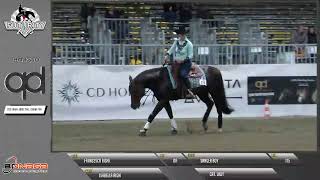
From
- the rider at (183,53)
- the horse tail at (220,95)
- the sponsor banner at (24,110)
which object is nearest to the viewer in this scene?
the sponsor banner at (24,110)

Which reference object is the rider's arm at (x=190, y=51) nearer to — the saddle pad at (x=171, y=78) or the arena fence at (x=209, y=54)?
the arena fence at (x=209, y=54)

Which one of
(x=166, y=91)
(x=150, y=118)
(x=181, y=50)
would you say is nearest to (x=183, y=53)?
(x=181, y=50)

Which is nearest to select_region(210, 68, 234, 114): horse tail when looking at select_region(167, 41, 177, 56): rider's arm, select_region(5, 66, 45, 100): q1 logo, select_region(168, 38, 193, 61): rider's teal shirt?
select_region(168, 38, 193, 61): rider's teal shirt

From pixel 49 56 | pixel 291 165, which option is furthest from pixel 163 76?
pixel 291 165

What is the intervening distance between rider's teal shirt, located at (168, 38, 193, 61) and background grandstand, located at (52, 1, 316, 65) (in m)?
0.06

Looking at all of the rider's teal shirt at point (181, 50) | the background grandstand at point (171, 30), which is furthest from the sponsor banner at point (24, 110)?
the rider's teal shirt at point (181, 50)

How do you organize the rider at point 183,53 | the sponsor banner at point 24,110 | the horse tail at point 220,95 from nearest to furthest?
the sponsor banner at point 24,110, the rider at point 183,53, the horse tail at point 220,95

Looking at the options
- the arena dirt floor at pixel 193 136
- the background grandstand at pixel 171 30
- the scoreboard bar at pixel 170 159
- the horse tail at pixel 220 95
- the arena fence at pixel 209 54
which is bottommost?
the scoreboard bar at pixel 170 159

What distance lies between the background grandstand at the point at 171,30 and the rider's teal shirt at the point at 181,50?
56 millimetres

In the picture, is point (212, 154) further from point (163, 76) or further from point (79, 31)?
point (79, 31)

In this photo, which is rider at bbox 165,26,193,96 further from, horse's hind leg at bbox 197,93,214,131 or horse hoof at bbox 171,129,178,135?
horse hoof at bbox 171,129,178,135

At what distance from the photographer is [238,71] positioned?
20.2 feet

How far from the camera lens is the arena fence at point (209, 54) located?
6.06 meters

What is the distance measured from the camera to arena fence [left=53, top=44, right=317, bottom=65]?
6062mm
